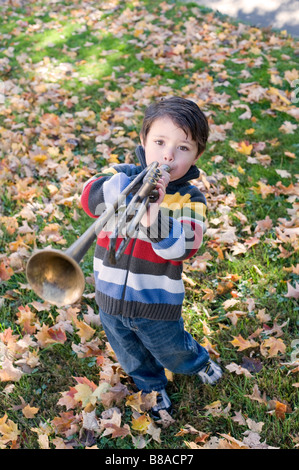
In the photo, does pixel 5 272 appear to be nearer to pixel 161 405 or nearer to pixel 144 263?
pixel 161 405

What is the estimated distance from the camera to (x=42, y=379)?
9.77 ft

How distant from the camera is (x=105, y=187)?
2.19 m

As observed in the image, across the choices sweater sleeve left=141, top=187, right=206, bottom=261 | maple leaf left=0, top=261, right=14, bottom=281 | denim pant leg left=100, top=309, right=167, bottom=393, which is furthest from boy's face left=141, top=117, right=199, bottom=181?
maple leaf left=0, top=261, right=14, bottom=281

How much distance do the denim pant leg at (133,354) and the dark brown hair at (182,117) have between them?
3.48ft

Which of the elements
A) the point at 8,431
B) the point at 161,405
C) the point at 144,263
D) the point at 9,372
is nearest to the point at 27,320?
the point at 9,372

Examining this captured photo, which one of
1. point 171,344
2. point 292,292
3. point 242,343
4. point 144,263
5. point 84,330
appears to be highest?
point 144,263

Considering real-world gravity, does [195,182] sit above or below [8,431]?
above

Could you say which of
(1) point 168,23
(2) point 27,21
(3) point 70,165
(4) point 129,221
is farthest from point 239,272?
(2) point 27,21

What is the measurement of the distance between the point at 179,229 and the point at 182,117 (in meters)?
0.61

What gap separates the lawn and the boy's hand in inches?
53.3

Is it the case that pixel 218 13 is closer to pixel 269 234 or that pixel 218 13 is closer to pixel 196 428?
pixel 269 234

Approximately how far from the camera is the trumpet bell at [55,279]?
1734 mm

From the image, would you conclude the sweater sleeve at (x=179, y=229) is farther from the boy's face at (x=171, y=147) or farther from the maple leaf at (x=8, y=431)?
the maple leaf at (x=8, y=431)

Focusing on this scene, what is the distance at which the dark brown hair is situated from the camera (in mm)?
2160
